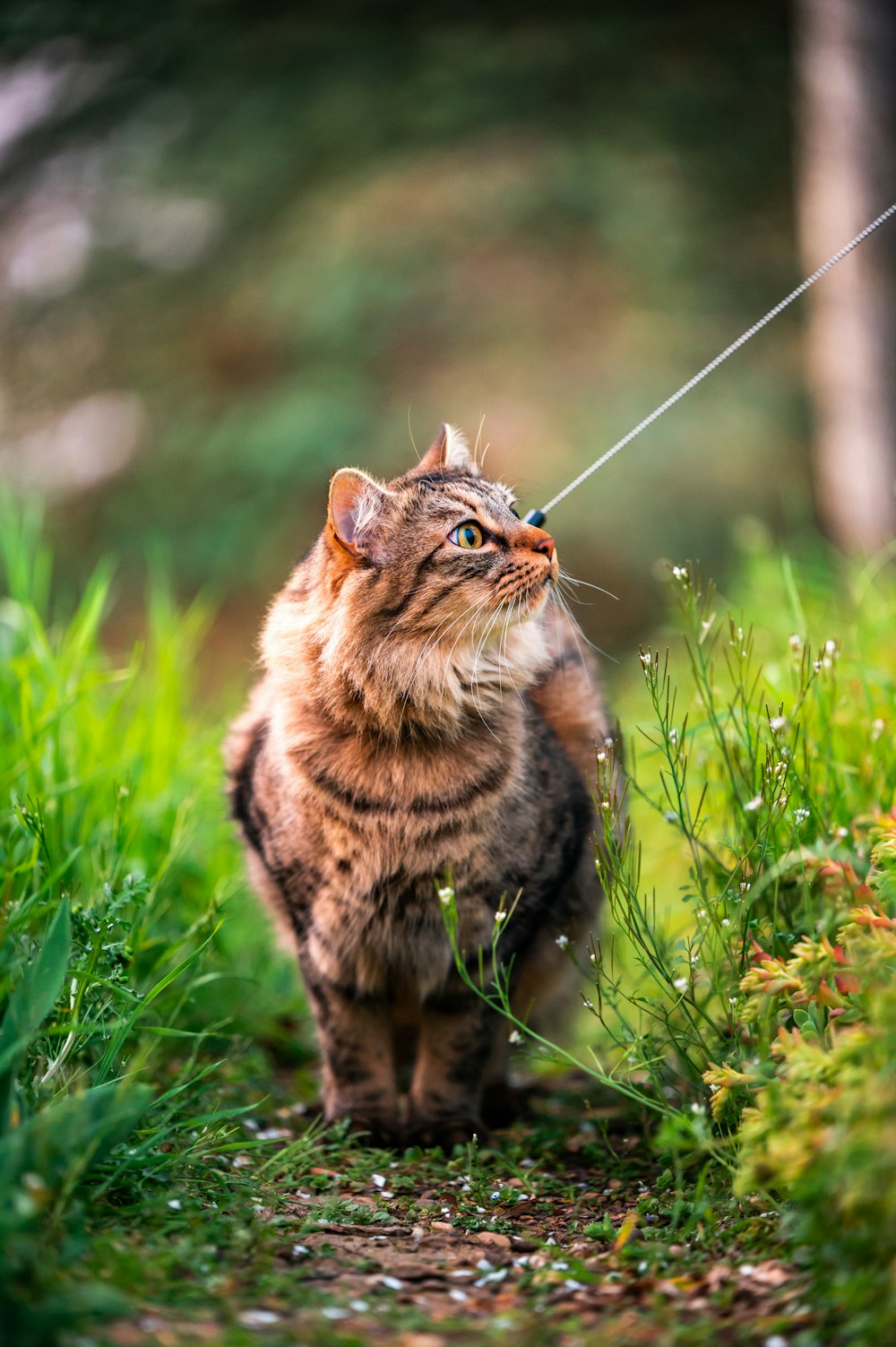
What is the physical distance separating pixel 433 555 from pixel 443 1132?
133cm

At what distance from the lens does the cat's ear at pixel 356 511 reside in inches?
106

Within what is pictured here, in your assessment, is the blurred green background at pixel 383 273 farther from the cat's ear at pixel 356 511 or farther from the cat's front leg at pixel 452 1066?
the cat's front leg at pixel 452 1066

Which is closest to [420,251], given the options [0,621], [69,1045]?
[0,621]

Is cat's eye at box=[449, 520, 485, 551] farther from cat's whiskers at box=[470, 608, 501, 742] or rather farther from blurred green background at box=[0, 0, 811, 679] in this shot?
blurred green background at box=[0, 0, 811, 679]

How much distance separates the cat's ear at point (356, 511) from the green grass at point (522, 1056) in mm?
735

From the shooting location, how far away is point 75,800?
9.82 feet

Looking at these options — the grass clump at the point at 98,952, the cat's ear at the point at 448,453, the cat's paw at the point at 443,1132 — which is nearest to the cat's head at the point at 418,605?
the cat's ear at the point at 448,453

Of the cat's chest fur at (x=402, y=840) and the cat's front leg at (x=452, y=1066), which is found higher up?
the cat's chest fur at (x=402, y=840)

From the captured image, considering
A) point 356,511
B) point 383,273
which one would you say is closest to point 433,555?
point 356,511

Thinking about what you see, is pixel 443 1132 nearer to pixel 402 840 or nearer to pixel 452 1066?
pixel 452 1066

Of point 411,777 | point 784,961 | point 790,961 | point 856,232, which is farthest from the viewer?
point 856,232

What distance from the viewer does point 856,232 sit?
226 inches

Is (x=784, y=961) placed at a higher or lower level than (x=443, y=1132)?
higher

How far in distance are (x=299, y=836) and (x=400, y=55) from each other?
787cm
